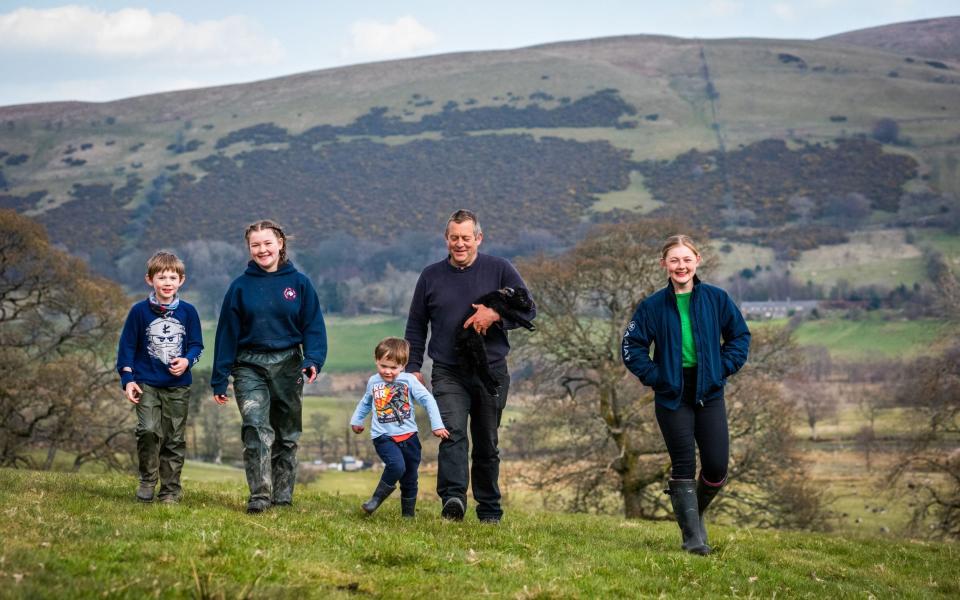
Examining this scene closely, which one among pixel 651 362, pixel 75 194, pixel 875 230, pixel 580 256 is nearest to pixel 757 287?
pixel 875 230

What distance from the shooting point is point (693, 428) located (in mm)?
9367

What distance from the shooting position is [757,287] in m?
106

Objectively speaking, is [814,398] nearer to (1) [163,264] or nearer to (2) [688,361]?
(2) [688,361]

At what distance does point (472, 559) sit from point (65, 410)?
30.7 metres

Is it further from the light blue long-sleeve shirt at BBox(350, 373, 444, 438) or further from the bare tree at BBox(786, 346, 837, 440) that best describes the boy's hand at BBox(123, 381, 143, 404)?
the bare tree at BBox(786, 346, 837, 440)

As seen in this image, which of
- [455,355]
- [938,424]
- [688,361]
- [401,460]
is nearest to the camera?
[688,361]

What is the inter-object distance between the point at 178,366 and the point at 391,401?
88.3 inches

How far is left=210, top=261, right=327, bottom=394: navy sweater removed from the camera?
989 cm

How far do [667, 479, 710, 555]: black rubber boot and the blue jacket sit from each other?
0.92 m

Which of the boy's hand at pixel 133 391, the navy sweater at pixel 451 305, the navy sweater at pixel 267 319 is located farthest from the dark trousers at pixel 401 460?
the boy's hand at pixel 133 391

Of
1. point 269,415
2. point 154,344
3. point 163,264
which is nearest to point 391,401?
point 269,415

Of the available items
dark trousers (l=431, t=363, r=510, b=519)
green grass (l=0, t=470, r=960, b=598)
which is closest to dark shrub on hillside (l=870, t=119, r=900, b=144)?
green grass (l=0, t=470, r=960, b=598)

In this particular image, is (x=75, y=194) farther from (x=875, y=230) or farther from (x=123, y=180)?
(x=875, y=230)

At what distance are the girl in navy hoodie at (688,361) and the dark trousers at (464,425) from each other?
159 cm
